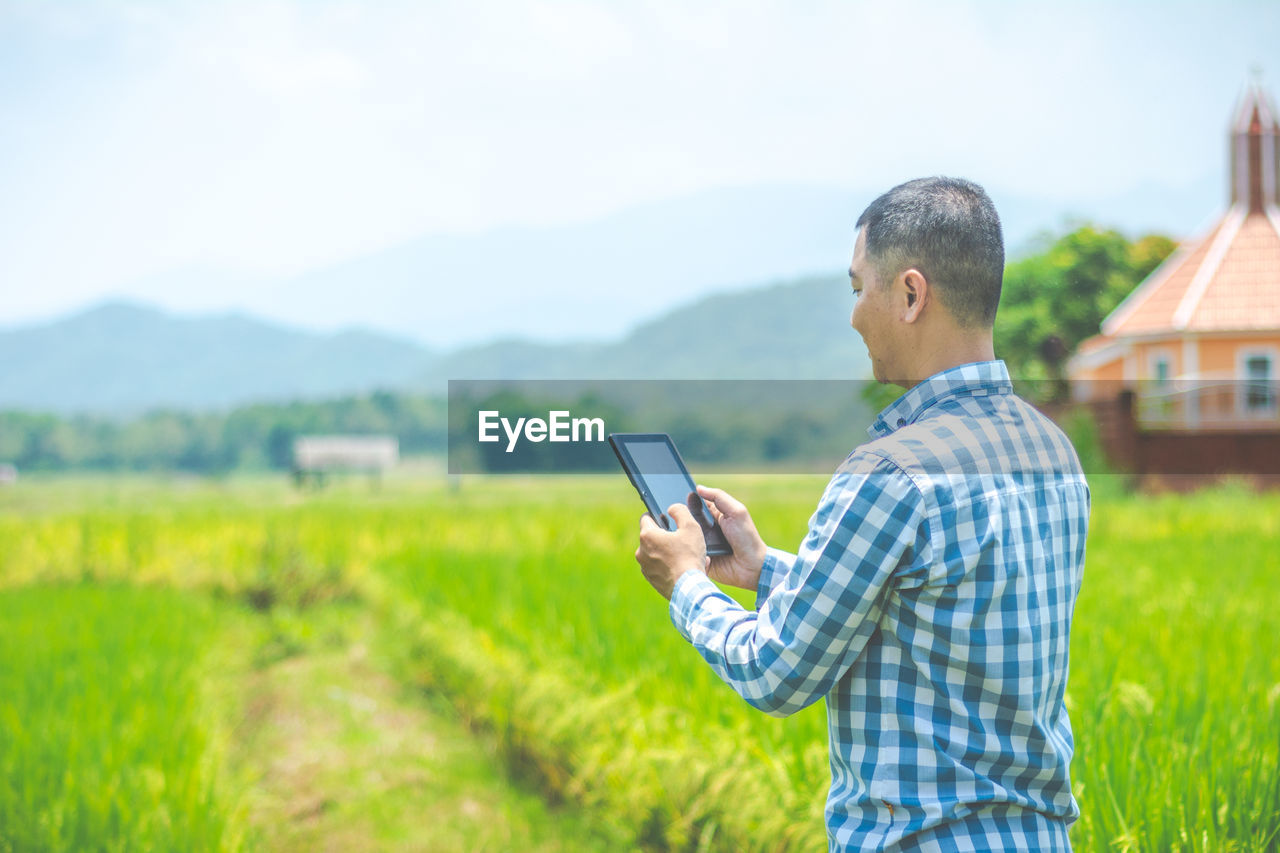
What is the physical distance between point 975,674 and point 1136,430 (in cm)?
797

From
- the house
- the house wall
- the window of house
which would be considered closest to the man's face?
the house

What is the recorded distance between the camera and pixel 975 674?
4.06 feet

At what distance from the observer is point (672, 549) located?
1359mm

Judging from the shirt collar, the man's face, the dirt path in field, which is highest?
the man's face

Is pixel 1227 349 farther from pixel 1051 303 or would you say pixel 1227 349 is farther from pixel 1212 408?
pixel 1212 408

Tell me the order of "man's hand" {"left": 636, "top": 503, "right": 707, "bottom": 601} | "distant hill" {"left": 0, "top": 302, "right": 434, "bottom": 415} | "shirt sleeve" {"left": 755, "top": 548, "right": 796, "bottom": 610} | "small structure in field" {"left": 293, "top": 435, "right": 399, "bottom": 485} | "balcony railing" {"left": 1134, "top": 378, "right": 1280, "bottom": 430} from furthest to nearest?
1. "distant hill" {"left": 0, "top": 302, "right": 434, "bottom": 415}
2. "small structure in field" {"left": 293, "top": 435, "right": 399, "bottom": 485}
3. "balcony railing" {"left": 1134, "top": 378, "right": 1280, "bottom": 430}
4. "shirt sleeve" {"left": 755, "top": 548, "right": 796, "bottom": 610}
5. "man's hand" {"left": 636, "top": 503, "right": 707, "bottom": 601}

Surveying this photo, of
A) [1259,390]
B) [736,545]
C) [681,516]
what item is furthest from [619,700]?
[1259,390]

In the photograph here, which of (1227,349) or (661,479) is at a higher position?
(1227,349)

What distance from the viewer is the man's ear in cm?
122

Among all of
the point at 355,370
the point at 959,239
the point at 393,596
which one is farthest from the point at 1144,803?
the point at 355,370

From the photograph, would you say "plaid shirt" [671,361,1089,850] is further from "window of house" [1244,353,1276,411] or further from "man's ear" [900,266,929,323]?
"window of house" [1244,353,1276,411]

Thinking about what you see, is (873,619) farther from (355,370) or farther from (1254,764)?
(355,370)

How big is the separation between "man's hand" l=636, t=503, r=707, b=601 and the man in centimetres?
4

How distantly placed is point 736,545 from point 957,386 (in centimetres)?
41
